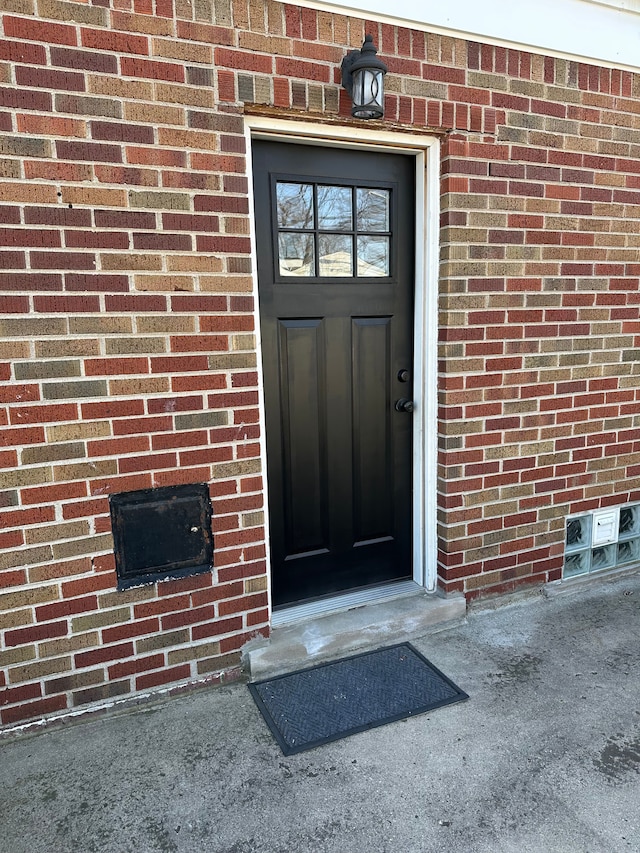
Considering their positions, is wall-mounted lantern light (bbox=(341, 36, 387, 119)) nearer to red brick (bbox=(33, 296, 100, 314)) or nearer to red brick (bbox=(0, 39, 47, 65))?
red brick (bbox=(0, 39, 47, 65))

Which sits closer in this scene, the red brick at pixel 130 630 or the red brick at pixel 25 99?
the red brick at pixel 25 99

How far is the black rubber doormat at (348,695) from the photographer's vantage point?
2.21m

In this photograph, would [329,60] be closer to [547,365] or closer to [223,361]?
[223,361]

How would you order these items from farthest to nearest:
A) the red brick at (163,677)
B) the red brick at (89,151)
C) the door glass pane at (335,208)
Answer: the door glass pane at (335,208) < the red brick at (163,677) < the red brick at (89,151)

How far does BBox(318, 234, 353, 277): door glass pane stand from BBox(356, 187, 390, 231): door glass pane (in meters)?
0.11

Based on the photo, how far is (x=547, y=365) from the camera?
306 cm

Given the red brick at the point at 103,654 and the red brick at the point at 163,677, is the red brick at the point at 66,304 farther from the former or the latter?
the red brick at the point at 163,677

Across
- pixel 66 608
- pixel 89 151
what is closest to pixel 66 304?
pixel 89 151

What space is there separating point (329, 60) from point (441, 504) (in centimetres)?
212

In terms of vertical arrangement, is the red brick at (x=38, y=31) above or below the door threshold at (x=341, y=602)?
above

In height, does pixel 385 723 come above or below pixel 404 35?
below

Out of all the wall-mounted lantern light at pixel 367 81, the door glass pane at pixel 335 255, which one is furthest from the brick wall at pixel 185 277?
the door glass pane at pixel 335 255

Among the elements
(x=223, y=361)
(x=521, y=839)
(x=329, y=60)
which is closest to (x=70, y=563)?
(x=223, y=361)

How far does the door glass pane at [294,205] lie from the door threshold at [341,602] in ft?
6.16
